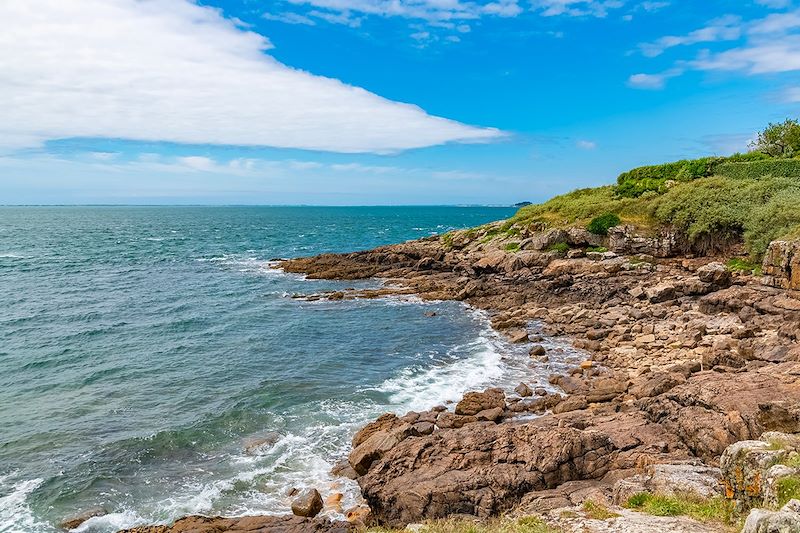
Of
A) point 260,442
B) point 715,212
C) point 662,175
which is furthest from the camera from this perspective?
point 662,175

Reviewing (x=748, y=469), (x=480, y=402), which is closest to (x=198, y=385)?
(x=480, y=402)

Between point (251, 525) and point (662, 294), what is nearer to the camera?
point (251, 525)

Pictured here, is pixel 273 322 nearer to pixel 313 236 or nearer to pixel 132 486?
pixel 132 486

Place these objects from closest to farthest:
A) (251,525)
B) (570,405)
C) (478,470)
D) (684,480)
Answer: (684,480), (478,470), (251,525), (570,405)

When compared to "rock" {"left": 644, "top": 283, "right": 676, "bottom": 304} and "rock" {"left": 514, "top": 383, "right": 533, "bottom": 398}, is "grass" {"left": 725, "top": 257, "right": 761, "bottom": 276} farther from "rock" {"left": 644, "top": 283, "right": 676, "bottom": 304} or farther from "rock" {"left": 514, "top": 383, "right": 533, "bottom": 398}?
"rock" {"left": 514, "top": 383, "right": 533, "bottom": 398}

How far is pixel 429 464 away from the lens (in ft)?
50.9

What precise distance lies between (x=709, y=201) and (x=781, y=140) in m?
26.6

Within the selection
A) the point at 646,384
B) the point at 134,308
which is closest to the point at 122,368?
the point at 134,308

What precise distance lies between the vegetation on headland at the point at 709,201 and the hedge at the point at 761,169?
8 centimetres

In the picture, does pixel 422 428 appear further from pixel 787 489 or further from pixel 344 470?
pixel 787 489

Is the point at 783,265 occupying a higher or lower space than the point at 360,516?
higher

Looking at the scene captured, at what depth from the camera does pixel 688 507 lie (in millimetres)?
10258

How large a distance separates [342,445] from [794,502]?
1595 cm

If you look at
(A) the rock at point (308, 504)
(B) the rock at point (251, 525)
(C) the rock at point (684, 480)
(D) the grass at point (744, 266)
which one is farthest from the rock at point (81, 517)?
(D) the grass at point (744, 266)
